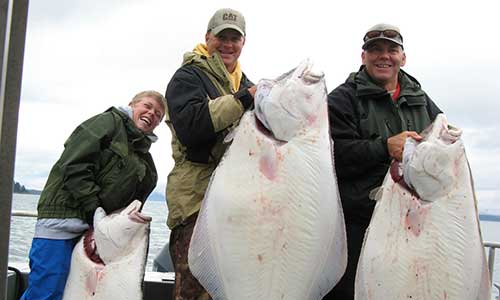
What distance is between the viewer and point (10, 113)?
2.53 meters

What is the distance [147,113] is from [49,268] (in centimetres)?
119

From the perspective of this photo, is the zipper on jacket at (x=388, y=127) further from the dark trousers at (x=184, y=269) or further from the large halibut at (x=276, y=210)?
the dark trousers at (x=184, y=269)

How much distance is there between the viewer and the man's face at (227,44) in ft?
11.0

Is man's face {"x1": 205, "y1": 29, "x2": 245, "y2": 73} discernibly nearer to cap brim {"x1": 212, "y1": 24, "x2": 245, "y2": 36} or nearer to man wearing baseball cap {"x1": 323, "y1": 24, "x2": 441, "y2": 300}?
cap brim {"x1": 212, "y1": 24, "x2": 245, "y2": 36}

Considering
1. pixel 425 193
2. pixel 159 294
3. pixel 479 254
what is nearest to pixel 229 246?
pixel 425 193

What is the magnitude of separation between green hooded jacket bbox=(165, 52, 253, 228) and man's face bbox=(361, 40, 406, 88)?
0.93 meters

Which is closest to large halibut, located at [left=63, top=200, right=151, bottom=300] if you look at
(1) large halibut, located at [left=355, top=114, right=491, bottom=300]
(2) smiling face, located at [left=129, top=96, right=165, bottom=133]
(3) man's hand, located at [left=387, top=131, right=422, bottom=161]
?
(2) smiling face, located at [left=129, top=96, right=165, bottom=133]

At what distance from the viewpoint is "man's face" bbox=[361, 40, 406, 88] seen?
11.3 ft

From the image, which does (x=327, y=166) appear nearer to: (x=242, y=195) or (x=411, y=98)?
(x=242, y=195)

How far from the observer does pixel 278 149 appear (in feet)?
8.18

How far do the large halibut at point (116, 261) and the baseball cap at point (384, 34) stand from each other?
178 centimetres

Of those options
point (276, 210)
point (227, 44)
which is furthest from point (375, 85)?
point (276, 210)

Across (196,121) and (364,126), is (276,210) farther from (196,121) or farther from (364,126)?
(364,126)

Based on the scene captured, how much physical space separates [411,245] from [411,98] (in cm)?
124
